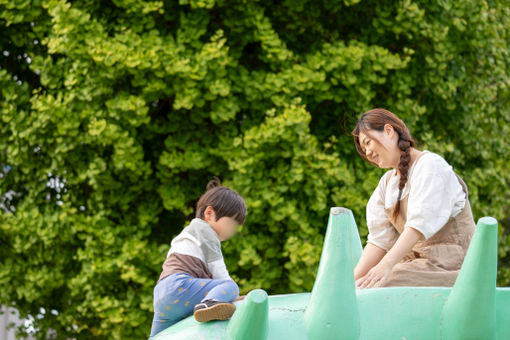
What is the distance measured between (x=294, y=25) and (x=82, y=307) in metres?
3.43

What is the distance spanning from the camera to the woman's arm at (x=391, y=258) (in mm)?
3152

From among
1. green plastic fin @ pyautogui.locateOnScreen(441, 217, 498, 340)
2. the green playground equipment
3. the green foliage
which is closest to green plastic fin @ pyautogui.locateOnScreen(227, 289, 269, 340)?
the green playground equipment

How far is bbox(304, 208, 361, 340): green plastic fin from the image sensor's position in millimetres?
2596

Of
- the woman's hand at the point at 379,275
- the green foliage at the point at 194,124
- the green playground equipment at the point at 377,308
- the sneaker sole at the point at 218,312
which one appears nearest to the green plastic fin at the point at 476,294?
the green playground equipment at the point at 377,308

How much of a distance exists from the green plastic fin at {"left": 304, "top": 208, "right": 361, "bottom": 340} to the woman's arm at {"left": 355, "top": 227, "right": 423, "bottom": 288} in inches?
21.0

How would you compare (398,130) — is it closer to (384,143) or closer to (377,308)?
(384,143)

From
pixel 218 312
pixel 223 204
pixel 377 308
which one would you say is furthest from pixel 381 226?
pixel 218 312

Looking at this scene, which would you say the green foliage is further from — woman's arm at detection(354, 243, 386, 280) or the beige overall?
the beige overall

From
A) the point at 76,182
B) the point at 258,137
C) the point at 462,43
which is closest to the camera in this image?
the point at 258,137

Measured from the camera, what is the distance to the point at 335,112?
307 inches

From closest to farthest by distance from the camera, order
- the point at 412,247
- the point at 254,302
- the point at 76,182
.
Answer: the point at 254,302, the point at 412,247, the point at 76,182

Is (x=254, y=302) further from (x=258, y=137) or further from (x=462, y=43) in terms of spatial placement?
(x=462, y=43)

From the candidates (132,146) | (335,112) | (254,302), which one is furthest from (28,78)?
(254,302)

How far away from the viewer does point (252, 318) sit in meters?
2.54
